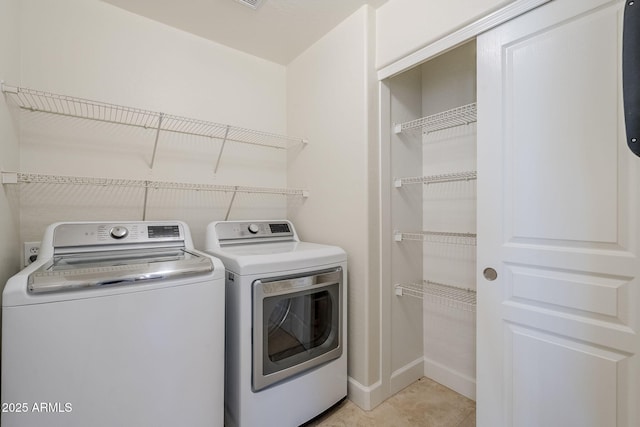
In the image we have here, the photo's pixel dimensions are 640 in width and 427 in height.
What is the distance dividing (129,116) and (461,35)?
77.5 inches

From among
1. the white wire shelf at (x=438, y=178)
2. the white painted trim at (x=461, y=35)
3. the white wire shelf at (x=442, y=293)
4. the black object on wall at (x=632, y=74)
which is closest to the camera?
the black object on wall at (x=632, y=74)

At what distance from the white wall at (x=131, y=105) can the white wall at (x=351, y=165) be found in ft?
1.65

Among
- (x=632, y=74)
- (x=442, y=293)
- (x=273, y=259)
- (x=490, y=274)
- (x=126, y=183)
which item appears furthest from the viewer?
(x=442, y=293)

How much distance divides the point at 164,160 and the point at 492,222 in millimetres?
2002

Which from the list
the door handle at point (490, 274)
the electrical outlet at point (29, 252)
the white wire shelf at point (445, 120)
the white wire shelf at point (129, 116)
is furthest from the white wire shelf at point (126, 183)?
the door handle at point (490, 274)

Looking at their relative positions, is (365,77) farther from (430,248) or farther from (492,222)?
(430,248)

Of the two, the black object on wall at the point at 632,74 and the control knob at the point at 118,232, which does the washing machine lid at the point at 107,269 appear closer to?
→ the control knob at the point at 118,232

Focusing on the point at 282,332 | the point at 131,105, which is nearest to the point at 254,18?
the point at 131,105

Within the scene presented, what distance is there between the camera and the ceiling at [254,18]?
172 cm

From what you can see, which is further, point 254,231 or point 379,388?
point 254,231

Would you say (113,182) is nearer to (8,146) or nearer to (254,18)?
(8,146)

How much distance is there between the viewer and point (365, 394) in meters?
1.73

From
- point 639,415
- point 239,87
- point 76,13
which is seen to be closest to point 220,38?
point 239,87

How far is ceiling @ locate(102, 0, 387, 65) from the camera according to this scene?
1.72 meters
